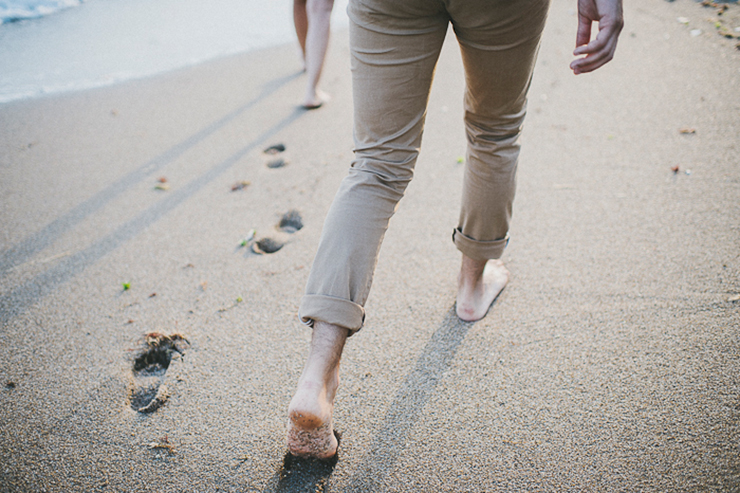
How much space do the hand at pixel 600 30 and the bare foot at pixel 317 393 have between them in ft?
3.05

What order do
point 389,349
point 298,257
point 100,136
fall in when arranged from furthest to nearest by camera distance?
point 100,136 → point 298,257 → point 389,349

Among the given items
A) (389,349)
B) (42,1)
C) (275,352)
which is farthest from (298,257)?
(42,1)

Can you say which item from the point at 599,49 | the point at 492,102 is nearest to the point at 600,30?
the point at 599,49

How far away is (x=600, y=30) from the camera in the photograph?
3.39 feet

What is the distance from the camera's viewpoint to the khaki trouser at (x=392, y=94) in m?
1.01

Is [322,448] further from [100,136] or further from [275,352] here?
[100,136]

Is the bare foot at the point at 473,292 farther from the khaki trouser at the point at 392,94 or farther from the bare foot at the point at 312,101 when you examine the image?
the bare foot at the point at 312,101

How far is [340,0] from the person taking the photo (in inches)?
231

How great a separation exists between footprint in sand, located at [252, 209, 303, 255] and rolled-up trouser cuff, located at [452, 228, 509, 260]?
0.96 m

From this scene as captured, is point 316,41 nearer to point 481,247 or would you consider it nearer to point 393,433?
point 481,247

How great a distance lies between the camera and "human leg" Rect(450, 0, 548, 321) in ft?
3.29

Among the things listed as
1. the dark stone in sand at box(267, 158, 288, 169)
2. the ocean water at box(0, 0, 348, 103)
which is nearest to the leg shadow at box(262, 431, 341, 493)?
the dark stone in sand at box(267, 158, 288, 169)

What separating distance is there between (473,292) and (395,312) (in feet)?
1.07

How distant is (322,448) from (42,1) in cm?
799
